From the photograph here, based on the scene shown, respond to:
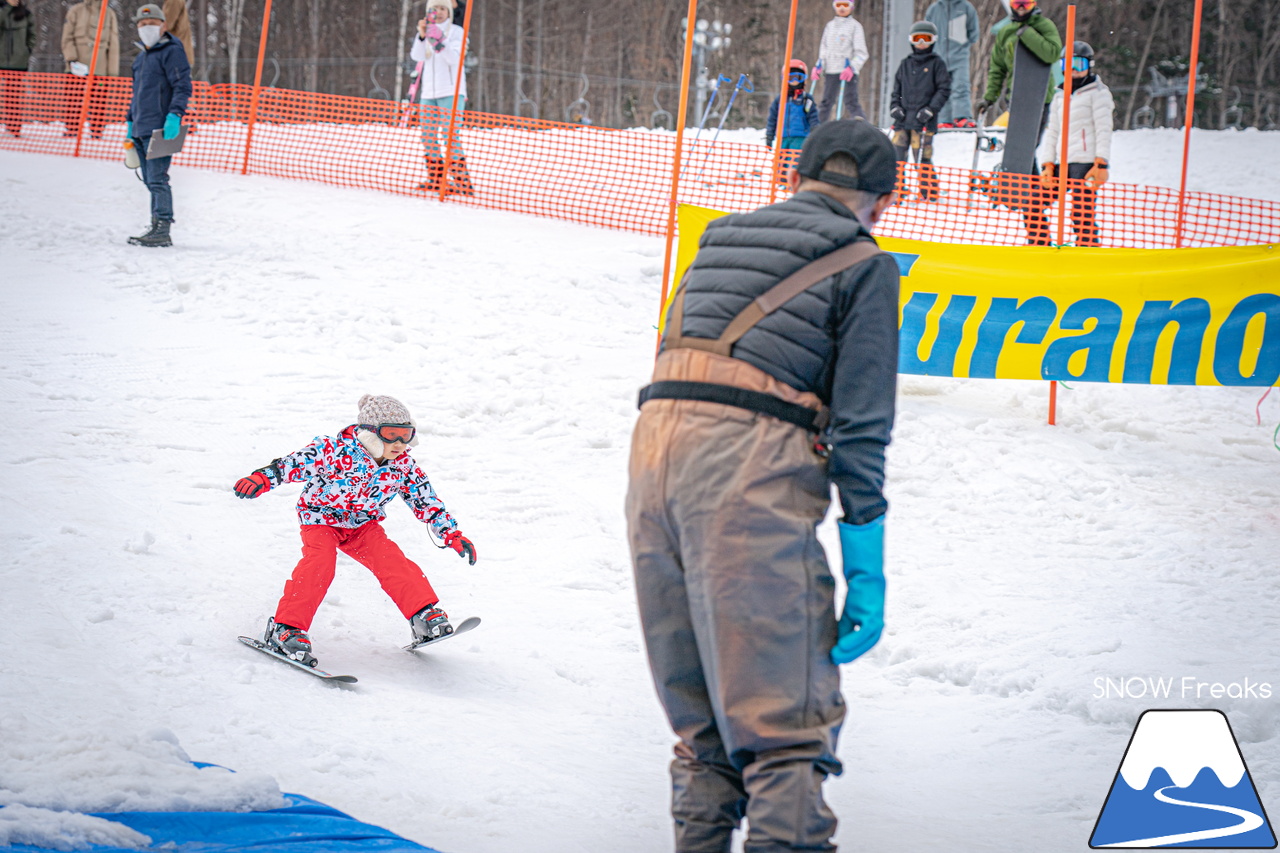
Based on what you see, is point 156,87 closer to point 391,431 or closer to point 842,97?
point 391,431

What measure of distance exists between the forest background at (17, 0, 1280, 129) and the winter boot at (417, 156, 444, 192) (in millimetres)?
20651

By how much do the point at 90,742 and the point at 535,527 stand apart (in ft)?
10.0

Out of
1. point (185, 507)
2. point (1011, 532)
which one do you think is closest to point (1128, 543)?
point (1011, 532)

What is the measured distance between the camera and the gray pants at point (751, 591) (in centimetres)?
237

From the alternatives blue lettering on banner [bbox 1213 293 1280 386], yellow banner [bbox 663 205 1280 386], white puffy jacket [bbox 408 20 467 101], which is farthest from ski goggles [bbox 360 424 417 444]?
white puffy jacket [bbox 408 20 467 101]

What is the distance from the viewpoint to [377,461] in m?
4.53

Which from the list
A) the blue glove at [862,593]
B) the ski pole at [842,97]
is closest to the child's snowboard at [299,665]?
the blue glove at [862,593]

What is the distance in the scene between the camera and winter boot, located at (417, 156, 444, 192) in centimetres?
1217

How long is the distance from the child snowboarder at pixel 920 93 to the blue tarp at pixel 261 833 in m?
10.3

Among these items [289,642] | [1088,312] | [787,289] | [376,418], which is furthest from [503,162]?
[787,289]

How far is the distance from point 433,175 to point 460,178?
31 centimetres

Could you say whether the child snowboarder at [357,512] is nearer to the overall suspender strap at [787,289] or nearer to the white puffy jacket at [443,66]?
the overall suspender strap at [787,289]

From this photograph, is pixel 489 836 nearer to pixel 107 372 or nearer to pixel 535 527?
pixel 535 527

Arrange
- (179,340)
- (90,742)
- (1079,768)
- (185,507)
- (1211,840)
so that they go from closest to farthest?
(90,742) < (1211,840) < (1079,768) < (185,507) < (179,340)
